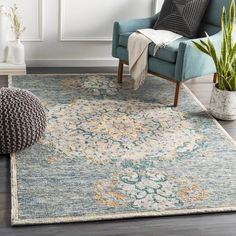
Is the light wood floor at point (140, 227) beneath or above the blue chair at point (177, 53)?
beneath

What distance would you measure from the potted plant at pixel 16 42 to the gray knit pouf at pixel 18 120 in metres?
1.23

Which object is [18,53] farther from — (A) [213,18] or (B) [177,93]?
(A) [213,18]

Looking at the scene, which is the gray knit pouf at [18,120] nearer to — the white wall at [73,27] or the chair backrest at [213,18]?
the white wall at [73,27]

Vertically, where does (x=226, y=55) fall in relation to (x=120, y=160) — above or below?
above

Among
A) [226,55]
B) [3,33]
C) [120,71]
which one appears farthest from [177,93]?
[3,33]

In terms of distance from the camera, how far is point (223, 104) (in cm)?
355

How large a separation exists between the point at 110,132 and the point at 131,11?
1.55 metres

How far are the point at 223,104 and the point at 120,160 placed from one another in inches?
39.1

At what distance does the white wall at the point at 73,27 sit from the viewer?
4254 mm

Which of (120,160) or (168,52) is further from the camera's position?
(168,52)

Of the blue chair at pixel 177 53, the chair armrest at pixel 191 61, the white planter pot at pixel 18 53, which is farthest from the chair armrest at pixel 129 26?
the white planter pot at pixel 18 53

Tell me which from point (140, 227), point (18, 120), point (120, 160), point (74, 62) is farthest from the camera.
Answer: point (74, 62)

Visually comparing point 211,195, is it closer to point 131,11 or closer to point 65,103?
point 65,103

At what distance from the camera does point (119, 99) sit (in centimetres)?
383
